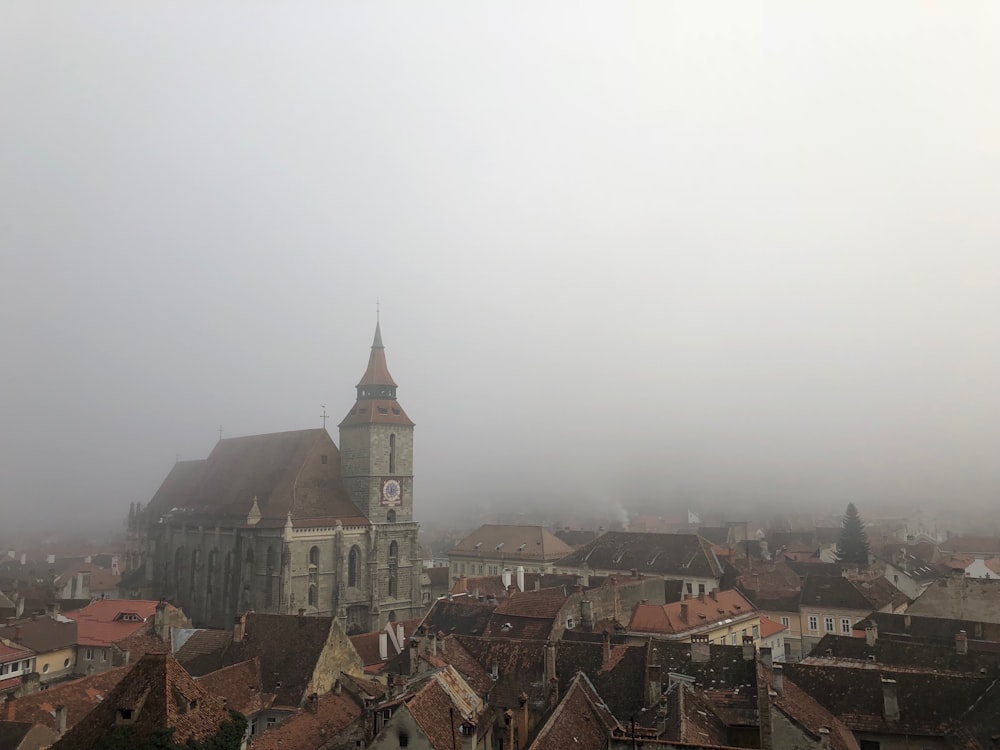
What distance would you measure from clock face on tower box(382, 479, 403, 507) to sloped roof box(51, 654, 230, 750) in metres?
54.0

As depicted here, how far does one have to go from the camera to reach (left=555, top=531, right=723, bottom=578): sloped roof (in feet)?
240

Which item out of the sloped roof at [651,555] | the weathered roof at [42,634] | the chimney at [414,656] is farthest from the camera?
the sloped roof at [651,555]

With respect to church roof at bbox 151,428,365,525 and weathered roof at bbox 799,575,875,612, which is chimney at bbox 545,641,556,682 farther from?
church roof at bbox 151,428,365,525

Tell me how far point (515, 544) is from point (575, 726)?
72.1 m

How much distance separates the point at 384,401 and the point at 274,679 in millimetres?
43252

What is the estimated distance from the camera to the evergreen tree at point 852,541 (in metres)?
90.6

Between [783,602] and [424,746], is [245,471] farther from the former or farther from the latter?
[424,746]

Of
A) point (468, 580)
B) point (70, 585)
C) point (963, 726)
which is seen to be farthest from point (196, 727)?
point (70, 585)

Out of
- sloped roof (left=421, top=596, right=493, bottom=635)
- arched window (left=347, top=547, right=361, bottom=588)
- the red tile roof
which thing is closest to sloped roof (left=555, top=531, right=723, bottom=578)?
arched window (left=347, top=547, right=361, bottom=588)

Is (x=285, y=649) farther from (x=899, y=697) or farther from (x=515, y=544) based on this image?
(x=515, y=544)

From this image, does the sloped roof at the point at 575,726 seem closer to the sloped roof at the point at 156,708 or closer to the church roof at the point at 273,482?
the sloped roof at the point at 156,708

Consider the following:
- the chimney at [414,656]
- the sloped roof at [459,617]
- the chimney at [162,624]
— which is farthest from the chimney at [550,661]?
the chimney at [162,624]

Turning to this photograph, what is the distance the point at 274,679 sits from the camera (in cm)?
3684

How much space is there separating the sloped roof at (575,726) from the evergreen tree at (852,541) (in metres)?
73.0
